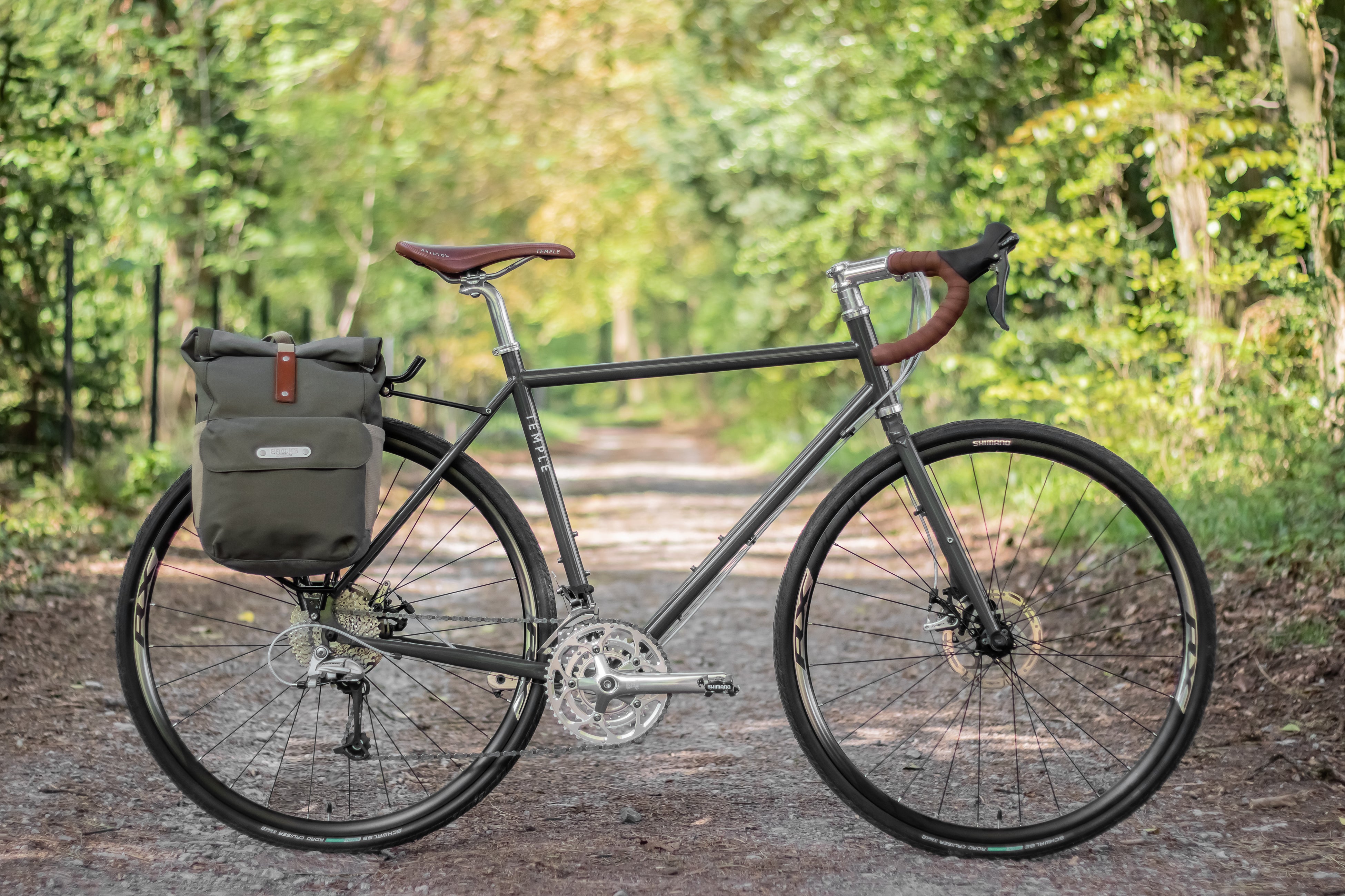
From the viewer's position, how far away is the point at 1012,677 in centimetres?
292

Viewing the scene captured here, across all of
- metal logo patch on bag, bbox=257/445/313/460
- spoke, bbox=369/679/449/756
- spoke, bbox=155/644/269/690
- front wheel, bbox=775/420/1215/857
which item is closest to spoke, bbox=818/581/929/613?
front wheel, bbox=775/420/1215/857

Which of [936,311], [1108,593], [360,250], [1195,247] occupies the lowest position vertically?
[1108,593]

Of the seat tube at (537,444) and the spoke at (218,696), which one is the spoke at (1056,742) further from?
the spoke at (218,696)

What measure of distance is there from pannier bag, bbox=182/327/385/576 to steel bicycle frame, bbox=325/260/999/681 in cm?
17

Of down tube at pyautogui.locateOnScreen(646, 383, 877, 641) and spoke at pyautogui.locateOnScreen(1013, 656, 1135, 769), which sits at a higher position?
down tube at pyautogui.locateOnScreen(646, 383, 877, 641)

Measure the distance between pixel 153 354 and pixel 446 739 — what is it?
4836 mm

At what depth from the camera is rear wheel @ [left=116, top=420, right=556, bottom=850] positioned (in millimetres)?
2775

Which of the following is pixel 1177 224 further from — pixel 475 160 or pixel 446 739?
pixel 475 160

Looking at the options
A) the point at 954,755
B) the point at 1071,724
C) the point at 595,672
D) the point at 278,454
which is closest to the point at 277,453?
the point at 278,454

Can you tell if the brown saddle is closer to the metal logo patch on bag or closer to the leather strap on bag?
the leather strap on bag

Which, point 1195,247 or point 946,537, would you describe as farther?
point 1195,247

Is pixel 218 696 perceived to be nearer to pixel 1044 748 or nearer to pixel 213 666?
pixel 213 666

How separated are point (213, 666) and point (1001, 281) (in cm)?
277

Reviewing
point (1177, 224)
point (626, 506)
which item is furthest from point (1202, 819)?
point (626, 506)
